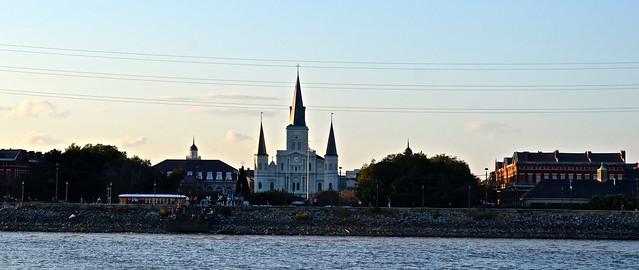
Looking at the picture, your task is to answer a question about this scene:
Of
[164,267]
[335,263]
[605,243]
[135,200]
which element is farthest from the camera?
[135,200]

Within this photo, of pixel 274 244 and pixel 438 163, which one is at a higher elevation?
pixel 438 163

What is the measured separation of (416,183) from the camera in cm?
12306

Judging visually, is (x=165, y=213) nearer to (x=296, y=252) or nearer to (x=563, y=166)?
(x=296, y=252)

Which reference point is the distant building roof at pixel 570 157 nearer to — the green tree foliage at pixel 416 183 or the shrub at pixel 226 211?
the green tree foliage at pixel 416 183

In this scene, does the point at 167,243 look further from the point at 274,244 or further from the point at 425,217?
the point at 425,217

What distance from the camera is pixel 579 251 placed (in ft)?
246

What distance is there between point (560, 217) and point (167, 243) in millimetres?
36133

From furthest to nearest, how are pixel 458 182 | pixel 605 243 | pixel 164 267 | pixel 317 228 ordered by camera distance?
pixel 458 182
pixel 317 228
pixel 605 243
pixel 164 267

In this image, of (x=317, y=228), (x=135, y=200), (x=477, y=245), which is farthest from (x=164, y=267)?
(x=135, y=200)

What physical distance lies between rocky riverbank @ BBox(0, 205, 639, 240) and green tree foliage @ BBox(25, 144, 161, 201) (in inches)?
1167

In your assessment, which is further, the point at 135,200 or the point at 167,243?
the point at 135,200

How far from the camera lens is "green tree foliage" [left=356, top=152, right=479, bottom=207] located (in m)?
122

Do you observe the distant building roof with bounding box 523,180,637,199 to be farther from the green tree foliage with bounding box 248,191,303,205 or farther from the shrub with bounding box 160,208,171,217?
the shrub with bounding box 160,208,171,217

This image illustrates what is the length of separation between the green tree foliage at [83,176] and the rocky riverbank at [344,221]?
97.3 feet
